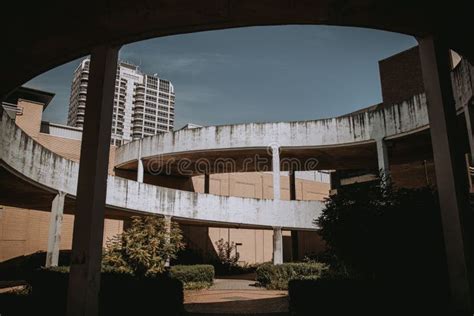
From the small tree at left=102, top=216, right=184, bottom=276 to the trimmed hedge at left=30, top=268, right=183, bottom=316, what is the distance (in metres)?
3.27

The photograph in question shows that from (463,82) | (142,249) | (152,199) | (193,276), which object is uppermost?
(463,82)

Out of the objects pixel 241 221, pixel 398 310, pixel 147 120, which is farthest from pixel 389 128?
pixel 147 120

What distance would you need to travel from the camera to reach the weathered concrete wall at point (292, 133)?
18.8 metres

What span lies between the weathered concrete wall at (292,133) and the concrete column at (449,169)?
11.8m

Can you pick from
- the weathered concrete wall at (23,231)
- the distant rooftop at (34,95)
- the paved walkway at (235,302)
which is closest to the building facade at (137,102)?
the distant rooftop at (34,95)

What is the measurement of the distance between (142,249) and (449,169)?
31.9 feet

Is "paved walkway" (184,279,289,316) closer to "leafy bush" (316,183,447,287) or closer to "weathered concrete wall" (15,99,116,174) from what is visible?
"leafy bush" (316,183,447,287)

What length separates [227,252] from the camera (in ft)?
93.1

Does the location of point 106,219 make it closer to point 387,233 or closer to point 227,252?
point 227,252

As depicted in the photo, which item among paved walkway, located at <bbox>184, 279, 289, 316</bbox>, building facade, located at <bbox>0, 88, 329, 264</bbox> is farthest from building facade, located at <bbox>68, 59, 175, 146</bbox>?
paved walkway, located at <bbox>184, 279, 289, 316</bbox>

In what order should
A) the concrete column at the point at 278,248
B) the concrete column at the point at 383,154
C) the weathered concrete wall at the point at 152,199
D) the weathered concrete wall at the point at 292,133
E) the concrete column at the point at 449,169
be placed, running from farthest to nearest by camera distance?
the concrete column at the point at 278,248, the concrete column at the point at 383,154, the weathered concrete wall at the point at 292,133, the weathered concrete wall at the point at 152,199, the concrete column at the point at 449,169

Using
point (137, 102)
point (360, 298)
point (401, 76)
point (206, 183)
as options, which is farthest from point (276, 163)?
point (137, 102)

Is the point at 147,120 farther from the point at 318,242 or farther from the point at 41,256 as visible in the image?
the point at 41,256

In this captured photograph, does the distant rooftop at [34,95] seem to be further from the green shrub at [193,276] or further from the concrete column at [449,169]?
the concrete column at [449,169]
